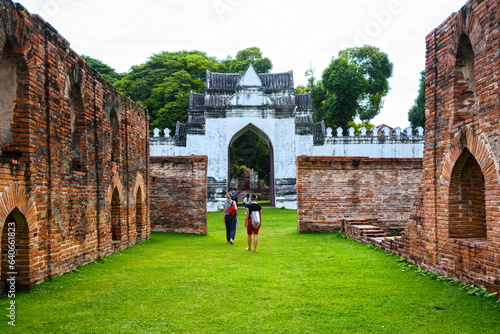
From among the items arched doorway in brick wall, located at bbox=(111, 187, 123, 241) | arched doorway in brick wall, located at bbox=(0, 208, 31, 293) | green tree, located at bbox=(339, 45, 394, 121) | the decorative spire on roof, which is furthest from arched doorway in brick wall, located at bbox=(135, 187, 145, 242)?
green tree, located at bbox=(339, 45, 394, 121)

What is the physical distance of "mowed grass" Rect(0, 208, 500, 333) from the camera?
4977 mm

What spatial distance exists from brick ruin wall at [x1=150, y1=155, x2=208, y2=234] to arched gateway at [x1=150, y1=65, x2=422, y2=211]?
37.7 feet

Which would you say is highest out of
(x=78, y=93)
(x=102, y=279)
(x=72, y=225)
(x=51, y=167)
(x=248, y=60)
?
(x=248, y=60)

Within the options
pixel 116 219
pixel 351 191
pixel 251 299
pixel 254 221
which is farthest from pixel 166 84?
pixel 251 299

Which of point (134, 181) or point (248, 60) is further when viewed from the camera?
point (248, 60)

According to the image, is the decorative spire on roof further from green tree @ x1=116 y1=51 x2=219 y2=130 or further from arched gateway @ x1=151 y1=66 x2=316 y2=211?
green tree @ x1=116 y1=51 x2=219 y2=130

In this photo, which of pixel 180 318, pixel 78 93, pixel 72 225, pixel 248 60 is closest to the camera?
pixel 180 318

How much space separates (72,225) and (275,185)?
1943cm

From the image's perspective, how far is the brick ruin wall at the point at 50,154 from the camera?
6328mm

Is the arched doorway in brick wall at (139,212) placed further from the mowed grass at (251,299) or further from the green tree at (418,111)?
the green tree at (418,111)

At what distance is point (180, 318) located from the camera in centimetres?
525

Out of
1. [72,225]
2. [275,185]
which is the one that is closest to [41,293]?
[72,225]

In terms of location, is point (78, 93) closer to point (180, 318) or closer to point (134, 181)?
point (134, 181)

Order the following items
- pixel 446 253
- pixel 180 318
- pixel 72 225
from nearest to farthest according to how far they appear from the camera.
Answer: pixel 180 318, pixel 446 253, pixel 72 225
